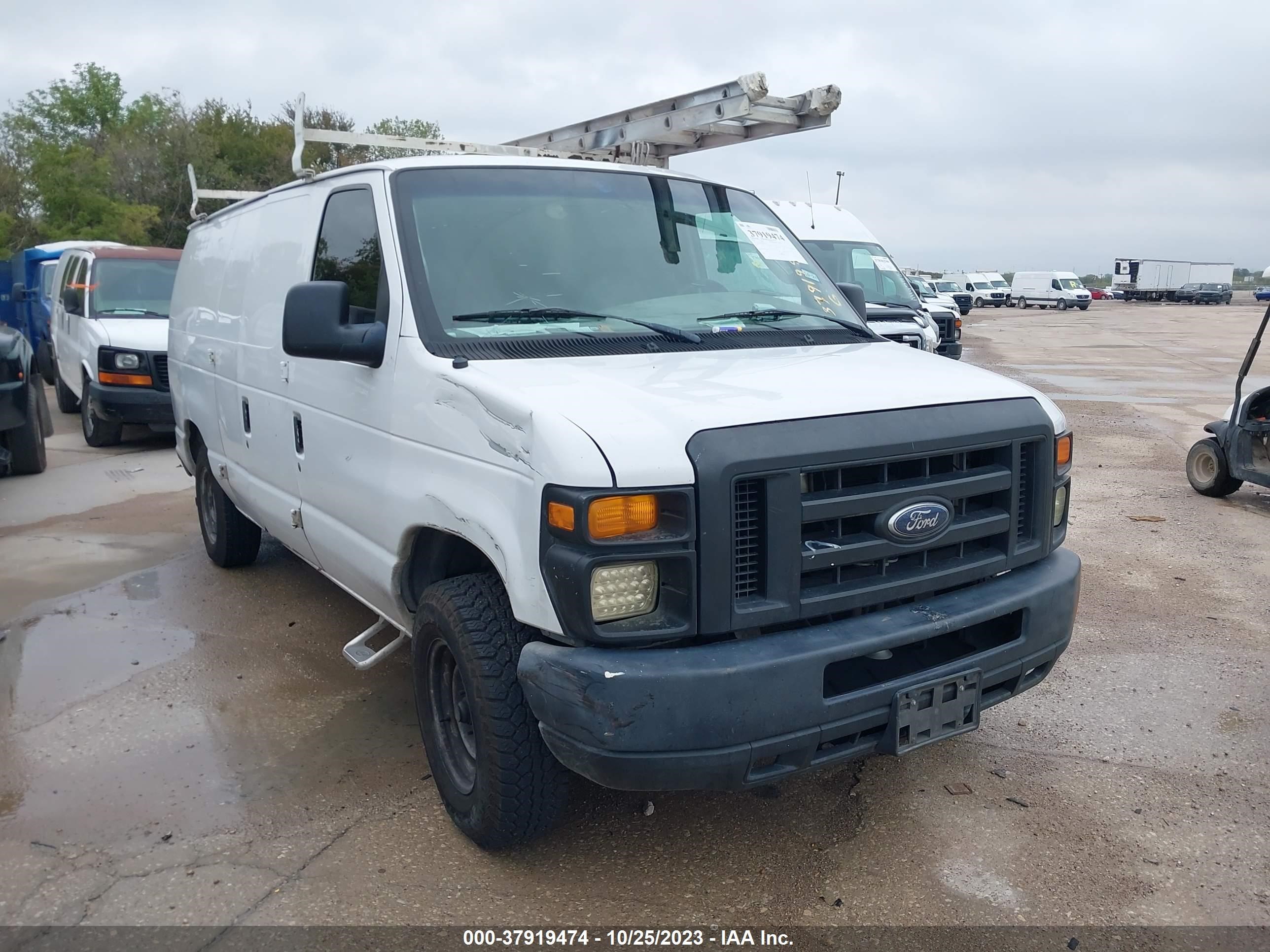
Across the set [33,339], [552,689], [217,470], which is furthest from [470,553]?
[33,339]

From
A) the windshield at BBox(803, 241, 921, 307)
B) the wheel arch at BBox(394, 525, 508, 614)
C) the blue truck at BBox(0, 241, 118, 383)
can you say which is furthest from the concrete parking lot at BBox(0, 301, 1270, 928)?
the blue truck at BBox(0, 241, 118, 383)

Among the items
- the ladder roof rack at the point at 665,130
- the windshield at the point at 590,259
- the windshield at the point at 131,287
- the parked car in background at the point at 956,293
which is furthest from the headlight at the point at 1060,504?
the parked car in background at the point at 956,293

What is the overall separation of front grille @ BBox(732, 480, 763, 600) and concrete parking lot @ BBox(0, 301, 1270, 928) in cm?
100

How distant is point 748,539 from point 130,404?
30.7ft

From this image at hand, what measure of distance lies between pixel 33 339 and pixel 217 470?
13352 mm

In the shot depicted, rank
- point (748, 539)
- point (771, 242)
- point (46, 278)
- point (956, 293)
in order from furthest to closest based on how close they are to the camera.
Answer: point (956, 293)
point (46, 278)
point (771, 242)
point (748, 539)

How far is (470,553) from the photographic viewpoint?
3438 millimetres

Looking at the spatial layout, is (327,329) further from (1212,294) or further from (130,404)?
(1212,294)

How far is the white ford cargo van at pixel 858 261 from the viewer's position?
1195 centimetres

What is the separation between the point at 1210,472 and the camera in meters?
8.33

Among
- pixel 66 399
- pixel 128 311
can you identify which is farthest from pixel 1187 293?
pixel 128 311

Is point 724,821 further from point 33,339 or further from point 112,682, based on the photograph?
point 33,339

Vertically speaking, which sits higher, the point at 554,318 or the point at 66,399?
the point at 554,318

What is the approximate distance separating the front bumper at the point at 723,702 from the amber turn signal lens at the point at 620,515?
32cm
